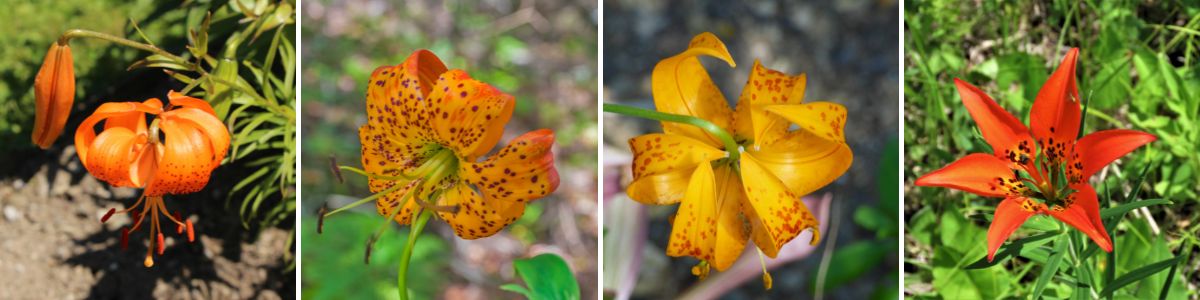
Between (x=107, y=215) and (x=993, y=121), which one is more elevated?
(x=993, y=121)

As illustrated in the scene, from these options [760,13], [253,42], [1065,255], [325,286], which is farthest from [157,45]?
[1065,255]

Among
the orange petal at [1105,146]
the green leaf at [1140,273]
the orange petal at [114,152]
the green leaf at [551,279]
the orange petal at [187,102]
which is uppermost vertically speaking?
the orange petal at [1105,146]

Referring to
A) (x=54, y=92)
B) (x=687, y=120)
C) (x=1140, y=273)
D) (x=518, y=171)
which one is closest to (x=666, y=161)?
(x=687, y=120)

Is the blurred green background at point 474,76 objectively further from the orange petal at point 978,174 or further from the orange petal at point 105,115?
the orange petal at point 978,174

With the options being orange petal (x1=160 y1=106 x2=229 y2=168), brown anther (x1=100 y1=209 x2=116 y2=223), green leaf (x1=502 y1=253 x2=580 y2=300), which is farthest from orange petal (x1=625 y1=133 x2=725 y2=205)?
brown anther (x1=100 y1=209 x2=116 y2=223)

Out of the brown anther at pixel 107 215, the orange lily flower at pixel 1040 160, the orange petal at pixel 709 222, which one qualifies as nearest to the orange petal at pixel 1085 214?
the orange lily flower at pixel 1040 160

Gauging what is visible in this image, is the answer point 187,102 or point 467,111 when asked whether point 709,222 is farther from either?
point 187,102

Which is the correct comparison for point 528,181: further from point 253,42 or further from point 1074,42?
point 1074,42
